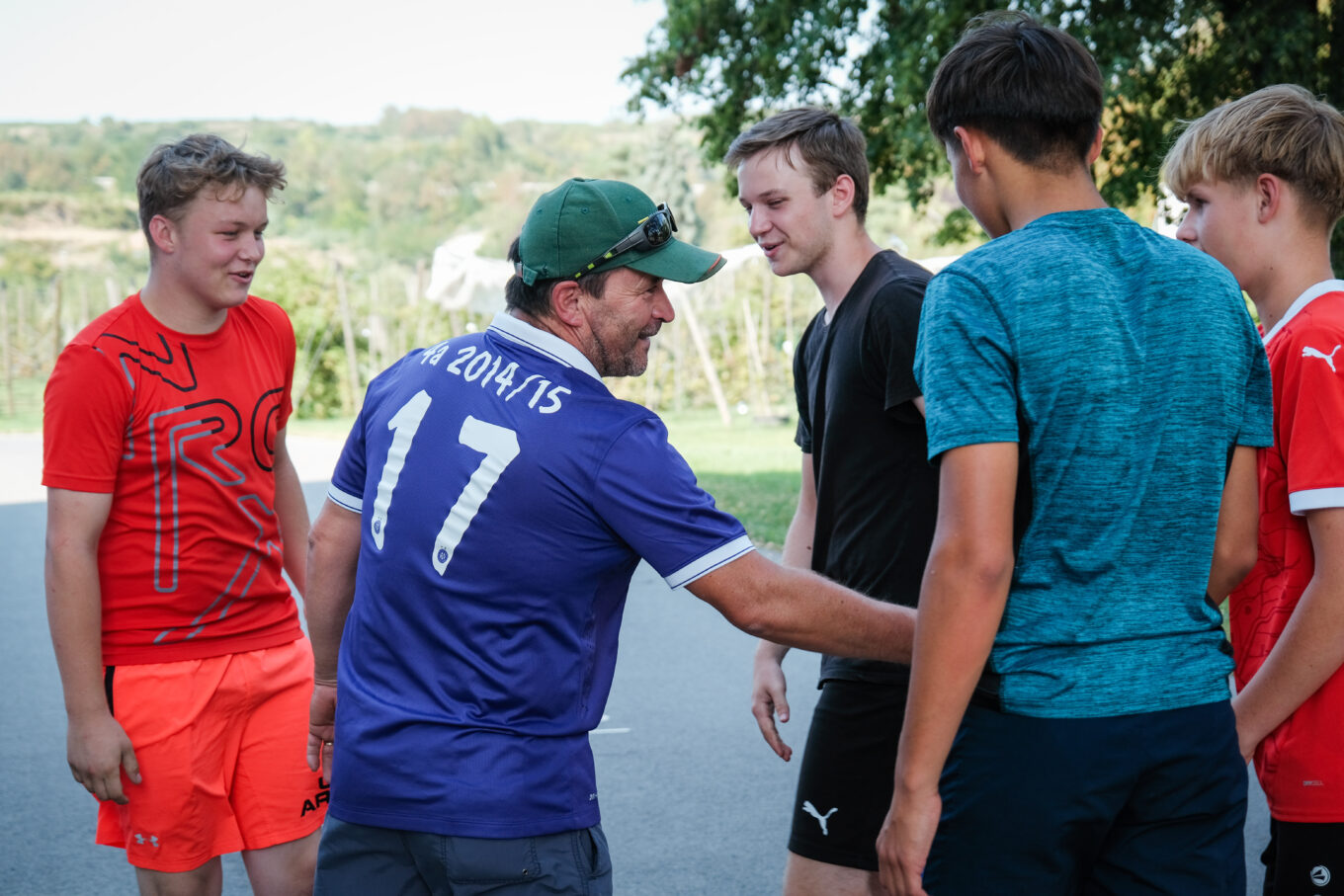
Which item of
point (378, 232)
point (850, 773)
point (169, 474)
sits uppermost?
point (169, 474)

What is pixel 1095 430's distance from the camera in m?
1.76

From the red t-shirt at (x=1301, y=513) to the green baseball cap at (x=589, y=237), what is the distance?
111 centimetres

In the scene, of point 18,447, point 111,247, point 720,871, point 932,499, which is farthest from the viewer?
point 111,247

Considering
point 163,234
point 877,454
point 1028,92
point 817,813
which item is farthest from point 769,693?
point 163,234

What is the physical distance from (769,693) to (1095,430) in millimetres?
1697

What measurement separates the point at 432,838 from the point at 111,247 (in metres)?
81.0

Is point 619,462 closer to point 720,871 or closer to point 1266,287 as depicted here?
point 1266,287

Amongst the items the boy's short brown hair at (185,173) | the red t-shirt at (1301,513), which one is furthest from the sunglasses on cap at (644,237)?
the boy's short brown hair at (185,173)

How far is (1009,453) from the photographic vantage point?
68.7 inches

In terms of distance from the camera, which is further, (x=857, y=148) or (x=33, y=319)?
(x=33, y=319)

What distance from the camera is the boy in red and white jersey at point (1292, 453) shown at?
2.15 m

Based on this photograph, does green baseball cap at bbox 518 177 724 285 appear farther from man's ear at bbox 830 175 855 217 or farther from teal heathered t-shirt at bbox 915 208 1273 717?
man's ear at bbox 830 175 855 217

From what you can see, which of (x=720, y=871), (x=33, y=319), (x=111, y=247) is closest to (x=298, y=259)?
(x=33, y=319)

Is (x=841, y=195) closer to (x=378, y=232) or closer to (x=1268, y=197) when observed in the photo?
(x=1268, y=197)
